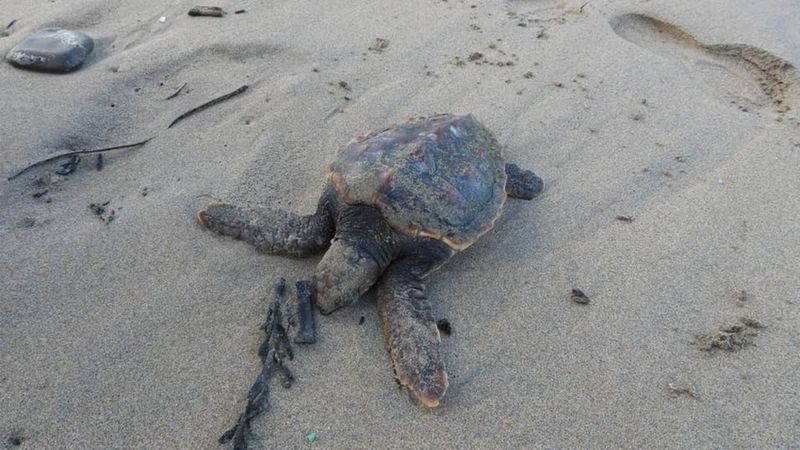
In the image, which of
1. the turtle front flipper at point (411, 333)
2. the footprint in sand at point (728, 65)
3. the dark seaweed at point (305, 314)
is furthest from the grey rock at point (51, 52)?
the footprint in sand at point (728, 65)

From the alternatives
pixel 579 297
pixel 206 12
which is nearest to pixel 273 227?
pixel 579 297

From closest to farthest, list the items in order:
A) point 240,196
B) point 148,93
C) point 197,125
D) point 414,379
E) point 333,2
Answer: point 414,379 < point 240,196 < point 197,125 < point 148,93 < point 333,2

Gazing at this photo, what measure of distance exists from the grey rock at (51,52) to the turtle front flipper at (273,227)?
7.17 ft

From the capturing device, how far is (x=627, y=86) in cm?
429

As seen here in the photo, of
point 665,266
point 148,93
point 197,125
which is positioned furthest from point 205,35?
point 665,266

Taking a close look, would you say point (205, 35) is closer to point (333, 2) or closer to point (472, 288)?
point (333, 2)

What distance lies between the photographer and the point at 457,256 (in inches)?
120

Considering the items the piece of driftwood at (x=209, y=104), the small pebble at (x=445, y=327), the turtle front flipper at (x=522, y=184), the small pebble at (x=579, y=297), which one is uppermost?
the piece of driftwood at (x=209, y=104)

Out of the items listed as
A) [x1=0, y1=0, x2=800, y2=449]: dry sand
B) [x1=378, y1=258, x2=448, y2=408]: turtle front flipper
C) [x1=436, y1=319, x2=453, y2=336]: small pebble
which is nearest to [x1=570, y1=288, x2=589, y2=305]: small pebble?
[x1=0, y1=0, x2=800, y2=449]: dry sand

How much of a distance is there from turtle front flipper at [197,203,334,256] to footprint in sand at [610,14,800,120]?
3.48 meters

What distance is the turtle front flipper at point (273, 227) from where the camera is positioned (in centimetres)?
289

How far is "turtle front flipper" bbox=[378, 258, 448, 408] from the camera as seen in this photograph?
2.29m

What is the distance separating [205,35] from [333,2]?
130 cm

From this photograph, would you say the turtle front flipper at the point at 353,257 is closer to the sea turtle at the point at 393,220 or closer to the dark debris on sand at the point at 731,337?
the sea turtle at the point at 393,220
